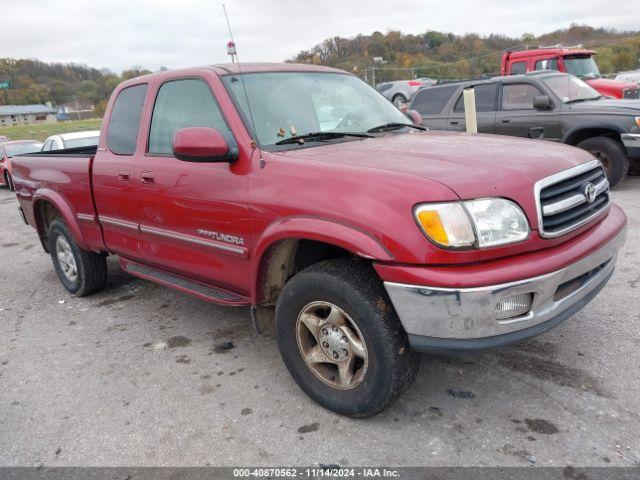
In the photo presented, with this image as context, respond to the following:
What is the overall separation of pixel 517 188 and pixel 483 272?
1.48 feet

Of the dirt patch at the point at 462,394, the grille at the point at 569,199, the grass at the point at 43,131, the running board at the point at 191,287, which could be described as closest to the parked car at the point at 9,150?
the running board at the point at 191,287

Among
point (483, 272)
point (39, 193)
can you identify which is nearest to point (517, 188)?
point (483, 272)

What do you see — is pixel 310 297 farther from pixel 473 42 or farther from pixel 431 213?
pixel 473 42

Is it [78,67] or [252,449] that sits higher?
[78,67]

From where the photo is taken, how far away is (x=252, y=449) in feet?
8.59

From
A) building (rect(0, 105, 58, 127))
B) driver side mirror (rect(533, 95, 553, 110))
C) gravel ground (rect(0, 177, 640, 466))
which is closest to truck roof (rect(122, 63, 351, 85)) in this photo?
gravel ground (rect(0, 177, 640, 466))

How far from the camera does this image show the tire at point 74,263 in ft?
16.0

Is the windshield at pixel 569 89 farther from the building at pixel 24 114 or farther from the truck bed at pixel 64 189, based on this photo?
the building at pixel 24 114

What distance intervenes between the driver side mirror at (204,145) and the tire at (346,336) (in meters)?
0.81

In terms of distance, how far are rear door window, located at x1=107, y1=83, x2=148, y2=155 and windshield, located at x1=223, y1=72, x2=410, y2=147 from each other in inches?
40.5

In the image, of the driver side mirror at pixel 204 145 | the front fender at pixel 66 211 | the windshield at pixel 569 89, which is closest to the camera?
the driver side mirror at pixel 204 145

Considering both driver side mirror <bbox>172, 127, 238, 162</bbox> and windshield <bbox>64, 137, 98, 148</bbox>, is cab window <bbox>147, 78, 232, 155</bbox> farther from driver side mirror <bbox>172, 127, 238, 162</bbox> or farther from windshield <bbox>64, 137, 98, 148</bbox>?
windshield <bbox>64, 137, 98, 148</bbox>

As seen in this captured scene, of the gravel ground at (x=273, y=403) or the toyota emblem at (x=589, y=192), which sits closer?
the gravel ground at (x=273, y=403)

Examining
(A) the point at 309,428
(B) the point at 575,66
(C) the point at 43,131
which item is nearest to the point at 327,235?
(A) the point at 309,428
